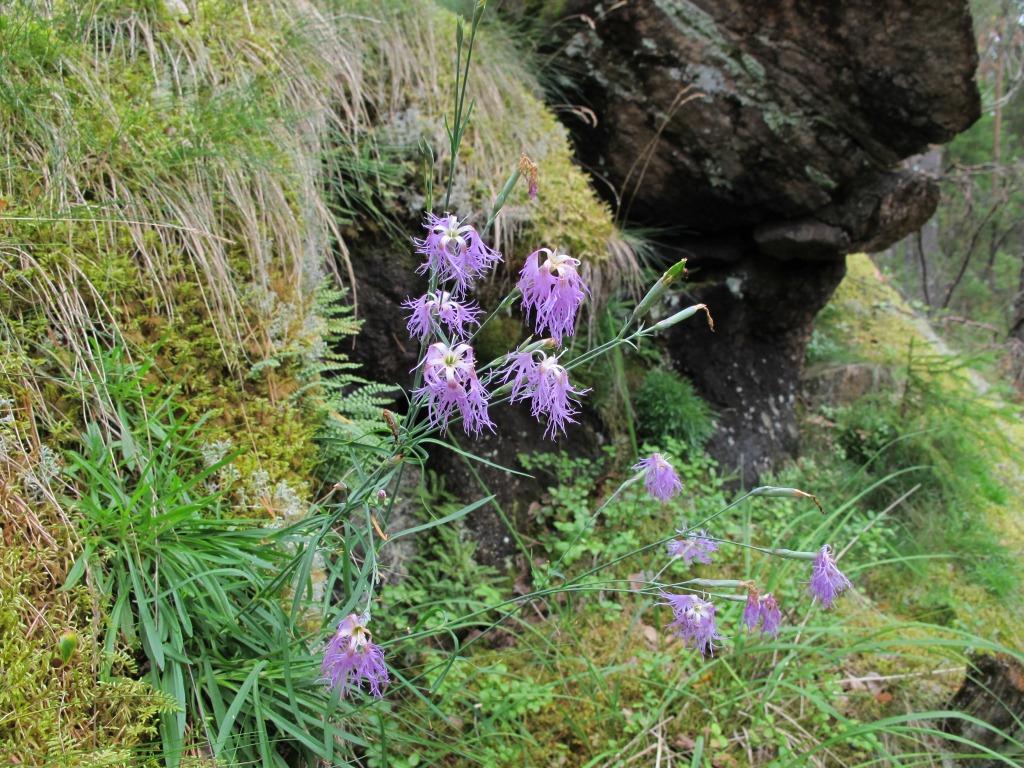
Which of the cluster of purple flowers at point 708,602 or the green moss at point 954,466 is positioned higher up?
the cluster of purple flowers at point 708,602

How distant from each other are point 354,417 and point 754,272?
2523 mm

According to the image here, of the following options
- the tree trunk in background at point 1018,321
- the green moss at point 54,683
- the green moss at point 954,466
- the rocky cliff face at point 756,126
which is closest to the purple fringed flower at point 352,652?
the green moss at point 54,683

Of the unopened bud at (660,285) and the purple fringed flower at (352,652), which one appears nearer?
the unopened bud at (660,285)

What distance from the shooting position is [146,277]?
189 cm

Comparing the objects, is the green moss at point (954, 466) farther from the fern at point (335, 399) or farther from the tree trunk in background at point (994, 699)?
the fern at point (335, 399)

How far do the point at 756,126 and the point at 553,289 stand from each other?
8.95ft

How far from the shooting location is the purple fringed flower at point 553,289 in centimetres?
109

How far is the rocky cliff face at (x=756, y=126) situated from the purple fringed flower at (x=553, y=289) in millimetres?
2423

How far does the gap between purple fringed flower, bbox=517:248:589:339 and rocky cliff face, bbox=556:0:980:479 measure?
2423 millimetres

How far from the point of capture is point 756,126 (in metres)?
3.38

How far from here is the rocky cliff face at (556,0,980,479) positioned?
3.19m

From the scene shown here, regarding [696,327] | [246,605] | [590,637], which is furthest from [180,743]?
[696,327]

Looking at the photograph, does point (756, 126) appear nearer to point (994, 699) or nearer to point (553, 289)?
point (994, 699)

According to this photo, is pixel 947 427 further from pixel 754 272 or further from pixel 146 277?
pixel 146 277
